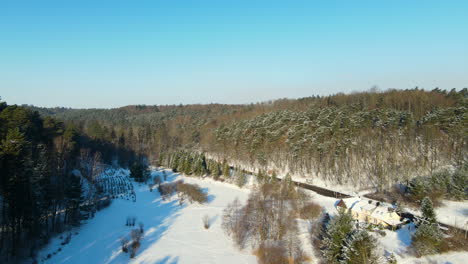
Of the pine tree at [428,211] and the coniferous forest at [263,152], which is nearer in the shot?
the coniferous forest at [263,152]

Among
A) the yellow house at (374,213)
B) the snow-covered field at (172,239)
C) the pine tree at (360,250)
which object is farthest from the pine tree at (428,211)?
the pine tree at (360,250)

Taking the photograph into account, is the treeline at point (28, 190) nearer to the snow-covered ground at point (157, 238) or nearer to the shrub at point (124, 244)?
the snow-covered ground at point (157, 238)

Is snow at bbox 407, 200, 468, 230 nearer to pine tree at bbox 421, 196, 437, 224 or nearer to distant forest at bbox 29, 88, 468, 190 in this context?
pine tree at bbox 421, 196, 437, 224

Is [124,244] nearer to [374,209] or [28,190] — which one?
[28,190]

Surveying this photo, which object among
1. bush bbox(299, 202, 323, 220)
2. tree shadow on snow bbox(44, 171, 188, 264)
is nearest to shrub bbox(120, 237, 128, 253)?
tree shadow on snow bbox(44, 171, 188, 264)

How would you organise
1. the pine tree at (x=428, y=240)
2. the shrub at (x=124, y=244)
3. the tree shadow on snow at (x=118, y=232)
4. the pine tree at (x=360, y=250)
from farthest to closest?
the shrub at (x=124, y=244)
the tree shadow on snow at (x=118, y=232)
the pine tree at (x=428, y=240)
the pine tree at (x=360, y=250)

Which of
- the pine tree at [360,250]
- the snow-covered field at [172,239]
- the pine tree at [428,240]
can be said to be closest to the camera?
the pine tree at [360,250]


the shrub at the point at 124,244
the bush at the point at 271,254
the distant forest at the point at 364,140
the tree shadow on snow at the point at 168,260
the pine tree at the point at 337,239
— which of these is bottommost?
the tree shadow on snow at the point at 168,260

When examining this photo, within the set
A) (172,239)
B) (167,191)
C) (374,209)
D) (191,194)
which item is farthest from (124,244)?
(374,209)
